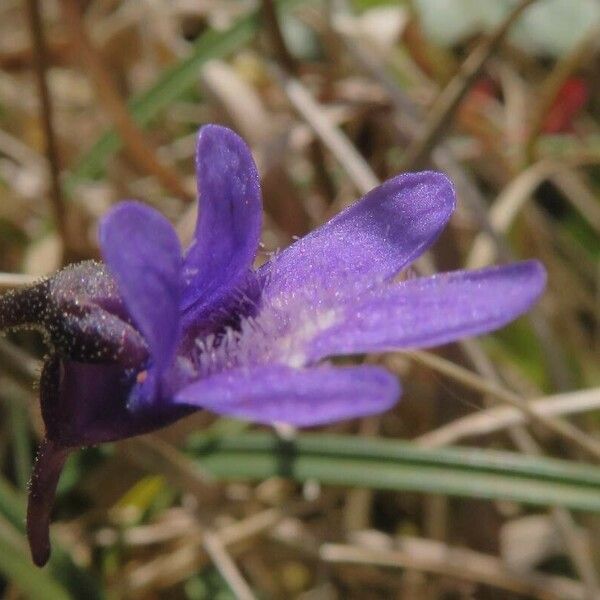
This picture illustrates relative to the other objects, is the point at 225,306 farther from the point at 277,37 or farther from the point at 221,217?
the point at 277,37

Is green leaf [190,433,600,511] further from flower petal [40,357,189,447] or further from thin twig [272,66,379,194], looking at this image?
flower petal [40,357,189,447]

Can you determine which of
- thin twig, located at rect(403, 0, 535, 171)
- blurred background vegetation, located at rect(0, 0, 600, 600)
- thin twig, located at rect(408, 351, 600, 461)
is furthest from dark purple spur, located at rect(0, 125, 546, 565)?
thin twig, located at rect(403, 0, 535, 171)

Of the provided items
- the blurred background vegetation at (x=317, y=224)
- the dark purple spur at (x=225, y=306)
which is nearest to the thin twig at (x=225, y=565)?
the blurred background vegetation at (x=317, y=224)

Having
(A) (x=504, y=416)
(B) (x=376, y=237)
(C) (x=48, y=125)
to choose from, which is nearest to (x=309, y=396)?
(B) (x=376, y=237)

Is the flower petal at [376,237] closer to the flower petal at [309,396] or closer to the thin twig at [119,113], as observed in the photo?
the flower petal at [309,396]

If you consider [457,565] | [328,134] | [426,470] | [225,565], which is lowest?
[457,565]

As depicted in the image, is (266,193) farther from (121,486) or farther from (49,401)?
(49,401)
